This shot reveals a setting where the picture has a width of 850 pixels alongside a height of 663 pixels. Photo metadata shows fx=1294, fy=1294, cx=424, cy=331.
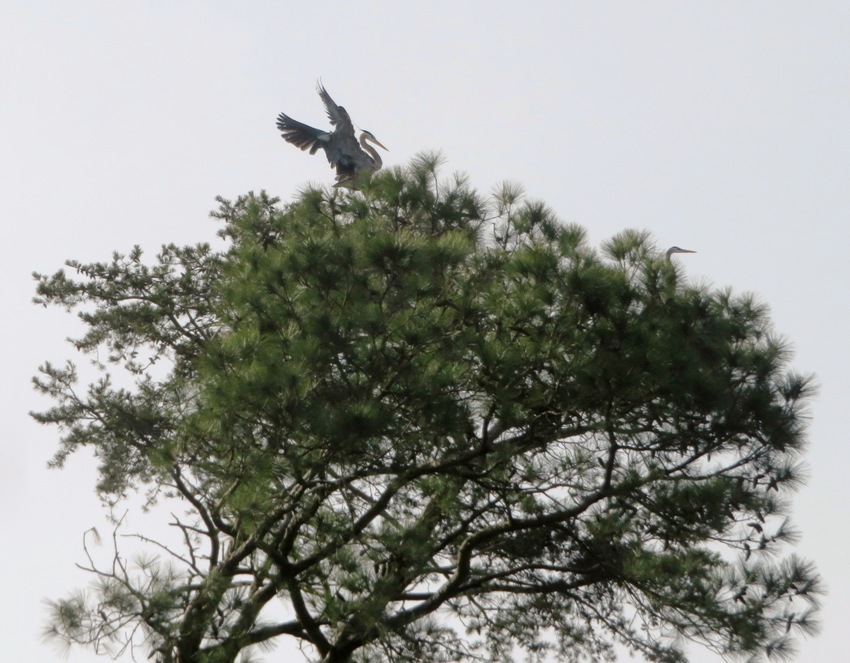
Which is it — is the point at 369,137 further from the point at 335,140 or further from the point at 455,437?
the point at 455,437

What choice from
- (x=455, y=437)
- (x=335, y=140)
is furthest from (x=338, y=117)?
(x=455, y=437)

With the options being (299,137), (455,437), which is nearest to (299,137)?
(299,137)

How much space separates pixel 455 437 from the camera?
5508 millimetres

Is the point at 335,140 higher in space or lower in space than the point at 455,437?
higher

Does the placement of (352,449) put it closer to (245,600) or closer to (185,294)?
(245,600)

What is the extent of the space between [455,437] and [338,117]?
4.33 m

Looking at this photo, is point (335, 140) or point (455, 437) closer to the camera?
point (455, 437)

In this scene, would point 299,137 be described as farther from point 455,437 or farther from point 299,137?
point 455,437

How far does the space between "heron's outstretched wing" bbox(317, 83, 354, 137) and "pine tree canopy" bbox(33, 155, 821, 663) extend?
316cm

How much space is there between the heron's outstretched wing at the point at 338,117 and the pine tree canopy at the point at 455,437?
10.4 ft

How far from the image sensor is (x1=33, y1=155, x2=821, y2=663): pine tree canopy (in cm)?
529

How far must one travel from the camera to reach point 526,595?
267 inches

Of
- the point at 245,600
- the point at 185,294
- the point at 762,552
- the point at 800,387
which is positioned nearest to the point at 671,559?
the point at 762,552

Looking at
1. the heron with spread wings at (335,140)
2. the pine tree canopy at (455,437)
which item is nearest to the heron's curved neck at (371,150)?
the heron with spread wings at (335,140)
